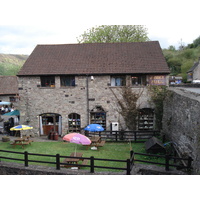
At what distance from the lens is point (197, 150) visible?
7250mm

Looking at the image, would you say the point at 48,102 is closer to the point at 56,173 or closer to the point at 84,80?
the point at 84,80

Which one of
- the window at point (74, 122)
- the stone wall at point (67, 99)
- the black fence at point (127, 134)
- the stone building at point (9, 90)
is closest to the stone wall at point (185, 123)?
the black fence at point (127, 134)

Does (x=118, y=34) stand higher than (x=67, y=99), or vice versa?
(x=118, y=34)

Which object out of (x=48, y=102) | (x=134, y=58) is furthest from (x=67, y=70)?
(x=134, y=58)

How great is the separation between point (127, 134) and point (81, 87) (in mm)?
4847

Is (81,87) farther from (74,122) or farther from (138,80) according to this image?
(138,80)

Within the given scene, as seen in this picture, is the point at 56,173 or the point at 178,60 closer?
the point at 56,173

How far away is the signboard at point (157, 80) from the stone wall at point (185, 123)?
1800 millimetres

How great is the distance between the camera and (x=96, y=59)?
15719mm

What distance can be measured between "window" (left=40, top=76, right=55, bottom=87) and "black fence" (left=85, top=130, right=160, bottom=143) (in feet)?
15.2

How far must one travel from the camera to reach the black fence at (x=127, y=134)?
13719mm

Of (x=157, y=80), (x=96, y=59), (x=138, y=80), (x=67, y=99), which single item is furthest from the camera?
(x=96, y=59)

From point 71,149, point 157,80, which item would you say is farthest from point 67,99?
point 157,80

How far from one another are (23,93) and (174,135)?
36.3ft
